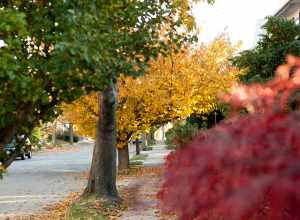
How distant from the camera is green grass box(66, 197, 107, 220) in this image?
39.3ft

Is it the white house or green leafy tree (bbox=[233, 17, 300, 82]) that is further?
the white house

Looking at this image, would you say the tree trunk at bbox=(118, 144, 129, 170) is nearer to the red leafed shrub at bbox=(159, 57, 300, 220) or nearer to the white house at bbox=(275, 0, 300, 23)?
the white house at bbox=(275, 0, 300, 23)

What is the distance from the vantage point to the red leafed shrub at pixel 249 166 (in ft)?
6.77

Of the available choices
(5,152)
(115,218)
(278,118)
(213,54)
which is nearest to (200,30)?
(213,54)

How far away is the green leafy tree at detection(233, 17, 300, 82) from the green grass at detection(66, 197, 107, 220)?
6.47 metres

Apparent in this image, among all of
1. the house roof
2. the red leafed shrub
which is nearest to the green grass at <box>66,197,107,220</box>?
the red leafed shrub

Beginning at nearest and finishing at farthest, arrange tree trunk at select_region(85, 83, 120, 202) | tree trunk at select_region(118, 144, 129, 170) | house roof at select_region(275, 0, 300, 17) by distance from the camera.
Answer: tree trunk at select_region(85, 83, 120, 202) → tree trunk at select_region(118, 144, 129, 170) → house roof at select_region(275, 0, 300, 17)

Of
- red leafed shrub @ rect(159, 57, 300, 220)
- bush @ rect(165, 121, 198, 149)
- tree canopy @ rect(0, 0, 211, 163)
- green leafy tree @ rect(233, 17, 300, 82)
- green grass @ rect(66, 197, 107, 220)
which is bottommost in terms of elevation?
green grass @ rect(66, 197, 107, 220)

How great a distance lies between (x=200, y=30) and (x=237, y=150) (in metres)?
23.1

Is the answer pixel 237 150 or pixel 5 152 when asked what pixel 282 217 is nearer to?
pixel 237 150

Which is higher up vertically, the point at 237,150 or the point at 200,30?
the point at 200,30

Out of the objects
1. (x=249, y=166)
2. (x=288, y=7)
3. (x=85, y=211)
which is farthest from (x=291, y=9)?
(x=249, y=166)

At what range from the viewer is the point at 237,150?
2.28 meters

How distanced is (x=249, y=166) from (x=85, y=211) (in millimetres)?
10863
